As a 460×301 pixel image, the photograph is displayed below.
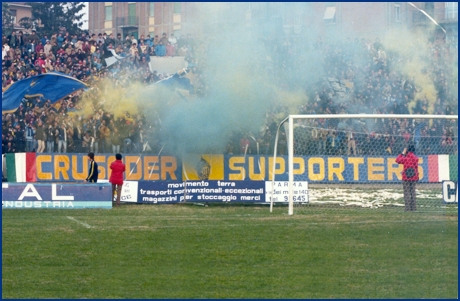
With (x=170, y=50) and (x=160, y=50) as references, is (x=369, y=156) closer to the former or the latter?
(x=170, y=50)

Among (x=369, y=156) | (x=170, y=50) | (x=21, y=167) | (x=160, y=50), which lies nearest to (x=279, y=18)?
(x=369, y=156)

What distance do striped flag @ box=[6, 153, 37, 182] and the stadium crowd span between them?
75 centimetres

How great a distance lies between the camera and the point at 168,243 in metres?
14.0

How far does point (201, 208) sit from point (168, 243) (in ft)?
23.5

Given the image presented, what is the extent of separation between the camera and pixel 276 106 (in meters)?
26.1

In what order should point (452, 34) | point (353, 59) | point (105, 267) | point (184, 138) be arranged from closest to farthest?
point (105, 267)
point (184, 138)
point (353, 59)
point (452, 34)

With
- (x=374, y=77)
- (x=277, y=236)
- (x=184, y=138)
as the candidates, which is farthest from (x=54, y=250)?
(x=374, y=77)

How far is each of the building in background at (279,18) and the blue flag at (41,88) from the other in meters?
4.56

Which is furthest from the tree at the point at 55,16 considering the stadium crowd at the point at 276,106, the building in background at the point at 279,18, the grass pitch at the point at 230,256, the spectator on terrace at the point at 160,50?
the grass pitch at the point at 230,256

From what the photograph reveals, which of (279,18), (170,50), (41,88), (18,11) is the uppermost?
(18,11)

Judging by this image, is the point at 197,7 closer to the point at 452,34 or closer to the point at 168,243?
the point at 452,34

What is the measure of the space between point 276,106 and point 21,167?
9077 millimetres

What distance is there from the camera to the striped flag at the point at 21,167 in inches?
1088

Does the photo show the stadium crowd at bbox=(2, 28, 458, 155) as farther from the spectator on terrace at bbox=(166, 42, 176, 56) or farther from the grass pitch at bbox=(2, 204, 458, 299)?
the grass pitch at bbox=(2, 204, 458, 299)
